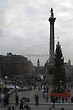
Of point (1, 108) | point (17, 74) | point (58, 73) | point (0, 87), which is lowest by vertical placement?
point (1, 108)

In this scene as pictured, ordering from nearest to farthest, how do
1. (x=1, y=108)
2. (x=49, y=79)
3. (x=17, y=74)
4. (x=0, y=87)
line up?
(x=1, y=108) → (x=0, y=87) → (x=49, y=79) → (x=17, y=74)

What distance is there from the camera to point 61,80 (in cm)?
5328

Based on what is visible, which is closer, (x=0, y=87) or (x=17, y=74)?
(x=0, y=87)

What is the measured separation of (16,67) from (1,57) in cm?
1029

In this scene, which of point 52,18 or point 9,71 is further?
point 9,71

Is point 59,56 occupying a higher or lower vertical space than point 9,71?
lower

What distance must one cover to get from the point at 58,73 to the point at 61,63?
6.40 feet

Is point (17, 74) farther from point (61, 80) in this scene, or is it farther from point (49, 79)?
point (61, 80)

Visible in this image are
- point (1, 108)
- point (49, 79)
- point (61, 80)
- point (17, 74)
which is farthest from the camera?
point (17, 74)

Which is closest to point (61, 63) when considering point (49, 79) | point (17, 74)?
point (49, 79)

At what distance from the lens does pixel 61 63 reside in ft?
178

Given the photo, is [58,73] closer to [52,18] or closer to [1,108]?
[1,108]

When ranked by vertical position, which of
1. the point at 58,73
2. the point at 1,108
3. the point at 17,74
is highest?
the point at 17,74

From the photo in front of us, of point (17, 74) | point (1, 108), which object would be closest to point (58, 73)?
point (1, 108)
